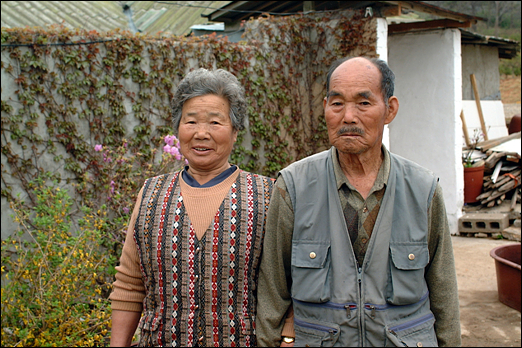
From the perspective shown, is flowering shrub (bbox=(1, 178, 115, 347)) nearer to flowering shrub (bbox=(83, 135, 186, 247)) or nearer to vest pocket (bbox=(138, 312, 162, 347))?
flowering shrub (bbox=(83, 135, 186, 247))

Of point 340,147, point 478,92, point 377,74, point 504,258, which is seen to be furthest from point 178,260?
point 478,92

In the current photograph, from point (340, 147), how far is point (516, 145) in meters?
7.69

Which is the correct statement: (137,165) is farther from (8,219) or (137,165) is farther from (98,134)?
(8,219)

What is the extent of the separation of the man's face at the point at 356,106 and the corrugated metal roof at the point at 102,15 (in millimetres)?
6579

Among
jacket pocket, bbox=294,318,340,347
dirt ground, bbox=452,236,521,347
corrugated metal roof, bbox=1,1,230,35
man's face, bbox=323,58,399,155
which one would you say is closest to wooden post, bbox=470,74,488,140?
dirt ground, bbox=452,236,521,347

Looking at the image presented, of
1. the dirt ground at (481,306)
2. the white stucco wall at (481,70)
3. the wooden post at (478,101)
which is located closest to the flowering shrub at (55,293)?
the dirt ground at (481,306)

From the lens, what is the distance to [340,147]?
1707 mm

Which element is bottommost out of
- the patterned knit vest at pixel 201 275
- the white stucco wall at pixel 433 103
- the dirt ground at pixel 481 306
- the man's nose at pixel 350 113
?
the dirt ground at pixel 481 306

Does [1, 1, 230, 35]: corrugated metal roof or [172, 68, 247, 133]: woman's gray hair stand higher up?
[1, 1, 230, 35]: corrugated metal roof

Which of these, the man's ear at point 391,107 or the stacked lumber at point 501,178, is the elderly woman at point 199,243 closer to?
the man's ear at point 391,107

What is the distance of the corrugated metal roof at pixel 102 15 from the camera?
8.58 m

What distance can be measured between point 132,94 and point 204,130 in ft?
10.8

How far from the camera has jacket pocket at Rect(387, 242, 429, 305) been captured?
1.59 meters

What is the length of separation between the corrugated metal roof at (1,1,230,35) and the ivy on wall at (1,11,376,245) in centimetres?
244
